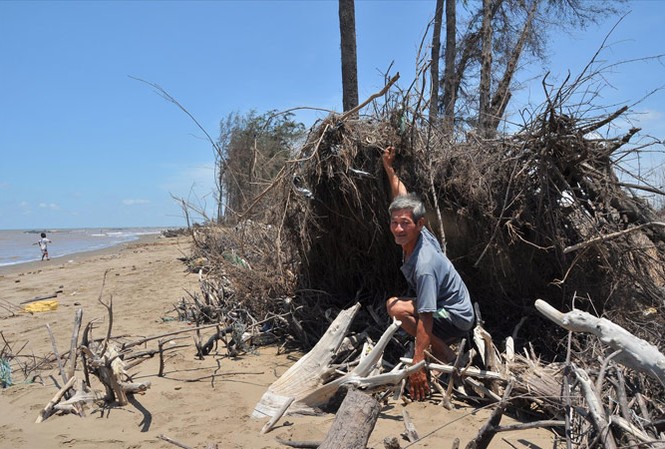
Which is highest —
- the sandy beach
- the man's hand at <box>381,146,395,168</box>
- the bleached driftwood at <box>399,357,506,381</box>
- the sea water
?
the man's hand at <box>381,146,395,168</box>

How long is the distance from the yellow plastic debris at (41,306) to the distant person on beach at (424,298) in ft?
20.5

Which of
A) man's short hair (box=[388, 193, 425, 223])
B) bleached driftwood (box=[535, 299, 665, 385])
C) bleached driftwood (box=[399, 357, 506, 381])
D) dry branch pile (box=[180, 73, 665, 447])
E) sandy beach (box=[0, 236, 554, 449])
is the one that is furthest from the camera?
dry branch pile (box=[180, 73, 665, 447])

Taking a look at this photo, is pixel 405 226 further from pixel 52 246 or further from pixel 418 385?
pixel 52 246

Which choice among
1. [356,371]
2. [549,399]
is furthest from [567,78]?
[356,371]

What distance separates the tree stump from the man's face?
155cm

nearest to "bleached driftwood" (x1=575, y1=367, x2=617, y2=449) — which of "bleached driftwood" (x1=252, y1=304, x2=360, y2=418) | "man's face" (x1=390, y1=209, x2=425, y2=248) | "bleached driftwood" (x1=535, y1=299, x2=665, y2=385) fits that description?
"bleached driftwood" (x1=535, y1=299, x2=665, y2=385)

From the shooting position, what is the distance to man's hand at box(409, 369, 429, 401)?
139 inches

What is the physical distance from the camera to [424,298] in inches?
139

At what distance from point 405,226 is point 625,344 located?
1.74 m

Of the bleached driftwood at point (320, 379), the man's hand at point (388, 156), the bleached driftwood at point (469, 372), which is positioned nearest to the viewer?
the bleached driftwood at point (320, 379)

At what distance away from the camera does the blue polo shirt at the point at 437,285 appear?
3545mm

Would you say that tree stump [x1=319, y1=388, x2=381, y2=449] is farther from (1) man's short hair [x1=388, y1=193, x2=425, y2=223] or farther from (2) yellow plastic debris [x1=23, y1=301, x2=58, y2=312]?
(2) yellow plastic debris [x1=23, y1=301, x2=58, y2=312]

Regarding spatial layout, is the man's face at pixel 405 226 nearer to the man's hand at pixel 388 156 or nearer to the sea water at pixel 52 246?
the man's hand at pixel 388 156

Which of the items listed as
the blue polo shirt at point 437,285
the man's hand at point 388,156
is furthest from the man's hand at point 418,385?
the man's hand at point 388,156
